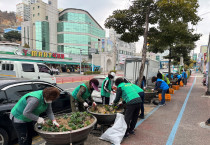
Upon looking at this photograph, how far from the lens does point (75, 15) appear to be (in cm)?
5709

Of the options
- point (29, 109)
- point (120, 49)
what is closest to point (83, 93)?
point (29, 109)

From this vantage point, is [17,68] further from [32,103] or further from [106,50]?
[106,50]

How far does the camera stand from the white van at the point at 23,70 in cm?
1057

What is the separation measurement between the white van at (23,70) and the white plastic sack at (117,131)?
338 inches

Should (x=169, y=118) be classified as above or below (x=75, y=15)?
below

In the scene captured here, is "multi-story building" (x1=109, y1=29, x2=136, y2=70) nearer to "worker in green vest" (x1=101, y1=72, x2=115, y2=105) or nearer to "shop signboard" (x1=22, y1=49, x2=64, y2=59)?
"shop signboard" (x1=22, y1=49, x2=64, y2=59)

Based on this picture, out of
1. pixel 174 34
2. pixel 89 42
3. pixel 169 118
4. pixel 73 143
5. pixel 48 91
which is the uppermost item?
pixel 89 42

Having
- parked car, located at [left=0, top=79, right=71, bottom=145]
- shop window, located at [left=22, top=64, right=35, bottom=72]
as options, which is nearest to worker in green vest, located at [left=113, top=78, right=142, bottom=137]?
parked car, located at [left=0, top=79, right=71, bottom=145]

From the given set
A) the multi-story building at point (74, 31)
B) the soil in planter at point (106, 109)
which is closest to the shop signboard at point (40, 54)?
the multi-story building at point (74, 31)

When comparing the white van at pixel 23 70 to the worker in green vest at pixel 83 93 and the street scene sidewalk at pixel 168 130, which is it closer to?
the worker in green vest at pixel 83 93

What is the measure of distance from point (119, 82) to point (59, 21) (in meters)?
59.5

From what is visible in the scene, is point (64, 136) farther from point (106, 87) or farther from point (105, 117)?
point (106, 87)

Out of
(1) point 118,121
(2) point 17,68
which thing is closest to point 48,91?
(1) point 118,121

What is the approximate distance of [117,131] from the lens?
3.91m
